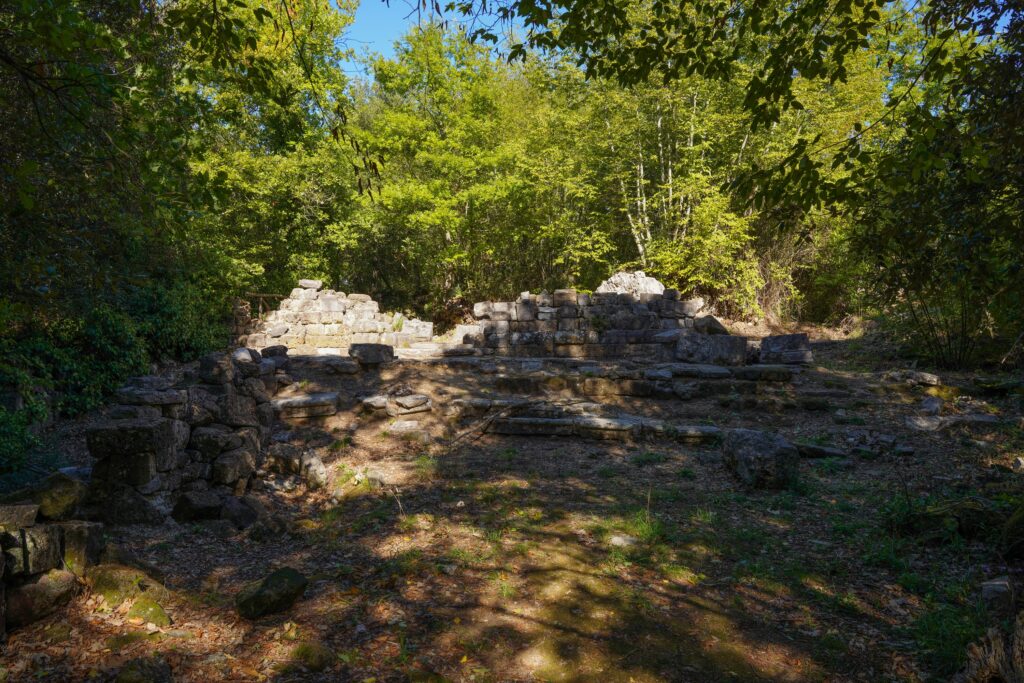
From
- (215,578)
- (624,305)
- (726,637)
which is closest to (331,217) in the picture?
(624,305)

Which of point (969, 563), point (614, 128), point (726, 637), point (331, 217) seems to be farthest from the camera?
point (331, 217)

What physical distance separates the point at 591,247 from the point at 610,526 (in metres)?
16.7

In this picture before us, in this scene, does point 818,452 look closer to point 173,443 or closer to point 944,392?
point 944,392

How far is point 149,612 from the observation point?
3.69m

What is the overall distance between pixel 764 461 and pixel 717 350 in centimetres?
718

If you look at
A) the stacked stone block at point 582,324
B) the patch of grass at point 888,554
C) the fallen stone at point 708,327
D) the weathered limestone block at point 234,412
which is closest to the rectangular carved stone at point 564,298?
the stacked stone block at point 582,324

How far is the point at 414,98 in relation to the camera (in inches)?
909

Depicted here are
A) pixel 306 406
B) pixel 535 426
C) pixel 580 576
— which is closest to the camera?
pixel 580 576

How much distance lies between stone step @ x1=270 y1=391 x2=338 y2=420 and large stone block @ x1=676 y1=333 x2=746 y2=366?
8.04 meters

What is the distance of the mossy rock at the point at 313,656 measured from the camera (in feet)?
11.3

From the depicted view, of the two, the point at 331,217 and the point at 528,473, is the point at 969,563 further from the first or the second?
the point at 331,217

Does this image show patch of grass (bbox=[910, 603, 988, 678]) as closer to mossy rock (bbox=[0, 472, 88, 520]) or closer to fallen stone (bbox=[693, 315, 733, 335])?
mossy rock (bbox=[0, 472, 88, 520])

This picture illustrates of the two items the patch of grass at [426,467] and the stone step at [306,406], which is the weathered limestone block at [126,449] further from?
the stone step at [306,406]

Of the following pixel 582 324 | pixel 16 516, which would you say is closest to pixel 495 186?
pixel 582 324
